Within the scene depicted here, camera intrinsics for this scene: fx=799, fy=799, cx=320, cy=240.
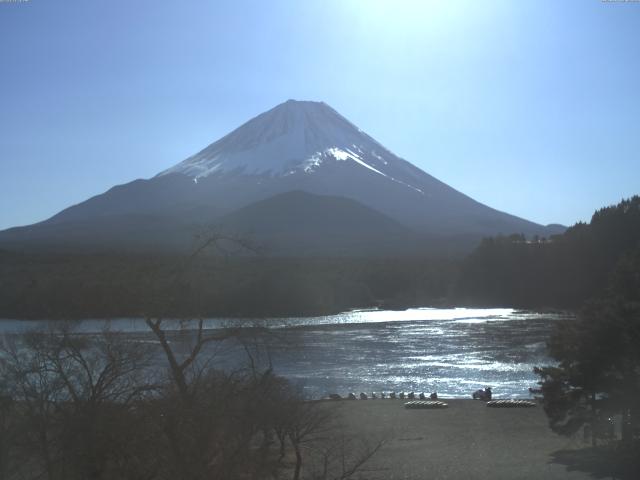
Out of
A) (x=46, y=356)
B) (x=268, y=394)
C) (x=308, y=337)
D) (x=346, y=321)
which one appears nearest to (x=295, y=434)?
(x=268, y=394)

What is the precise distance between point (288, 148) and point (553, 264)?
4742 cm

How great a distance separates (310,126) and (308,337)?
69.4 m

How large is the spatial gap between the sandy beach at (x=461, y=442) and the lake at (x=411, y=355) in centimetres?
144

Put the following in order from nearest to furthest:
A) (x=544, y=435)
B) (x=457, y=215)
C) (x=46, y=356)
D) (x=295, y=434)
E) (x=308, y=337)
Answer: (x=46, y=356) < (x=295, y=434) < (x=544, y=435) < (x=308, y=337) < (x=457, y=215)

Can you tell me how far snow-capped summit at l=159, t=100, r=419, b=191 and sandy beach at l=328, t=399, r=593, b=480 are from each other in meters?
65.9

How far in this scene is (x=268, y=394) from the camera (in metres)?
6.75

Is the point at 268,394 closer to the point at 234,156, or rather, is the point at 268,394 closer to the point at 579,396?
the point at 579,396

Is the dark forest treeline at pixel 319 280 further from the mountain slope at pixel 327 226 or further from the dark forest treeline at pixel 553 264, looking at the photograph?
the mountain slope at pixel 327 226

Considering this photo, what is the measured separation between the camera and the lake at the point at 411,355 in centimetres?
1870

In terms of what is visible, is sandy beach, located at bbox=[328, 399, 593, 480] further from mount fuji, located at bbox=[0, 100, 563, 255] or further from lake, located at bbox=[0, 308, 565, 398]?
mount fuji, located at bbox=[0, 100, 563, 255]

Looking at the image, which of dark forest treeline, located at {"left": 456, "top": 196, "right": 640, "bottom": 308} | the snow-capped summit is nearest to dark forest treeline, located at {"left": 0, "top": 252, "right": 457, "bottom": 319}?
dark forest treeline, located at {"left": 456, "top": 196, "right": 640, "bottom": 308}

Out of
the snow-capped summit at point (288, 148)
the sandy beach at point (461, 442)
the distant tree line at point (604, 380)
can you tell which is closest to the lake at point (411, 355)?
the sandy beach at point (461, 442)

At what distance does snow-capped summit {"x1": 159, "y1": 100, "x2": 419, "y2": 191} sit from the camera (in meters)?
84.4

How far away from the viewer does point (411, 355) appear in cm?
2489
